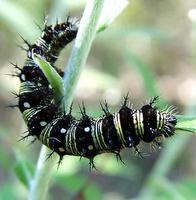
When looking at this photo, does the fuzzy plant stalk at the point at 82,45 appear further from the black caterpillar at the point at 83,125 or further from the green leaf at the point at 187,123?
the green leaf at the point at 187,123

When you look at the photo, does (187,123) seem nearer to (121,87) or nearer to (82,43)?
(82,43)

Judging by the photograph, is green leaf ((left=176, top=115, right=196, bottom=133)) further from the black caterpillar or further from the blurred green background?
the blurred green background

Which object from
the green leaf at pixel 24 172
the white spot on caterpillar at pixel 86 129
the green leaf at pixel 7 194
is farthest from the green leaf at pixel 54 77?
the green leaf at pixel 7 194

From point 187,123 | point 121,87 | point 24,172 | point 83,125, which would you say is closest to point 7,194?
point 24,172

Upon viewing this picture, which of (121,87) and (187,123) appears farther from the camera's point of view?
(121,87)

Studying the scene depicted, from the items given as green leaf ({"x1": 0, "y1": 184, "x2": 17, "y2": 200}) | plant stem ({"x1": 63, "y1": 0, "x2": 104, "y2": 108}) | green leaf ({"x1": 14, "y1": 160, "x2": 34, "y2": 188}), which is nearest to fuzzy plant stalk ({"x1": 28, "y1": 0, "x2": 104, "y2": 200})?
plant stem ({"x1": 63, "y1": 0, "x2": 104, "y2": 108})

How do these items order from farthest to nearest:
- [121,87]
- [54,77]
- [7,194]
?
[121,87], [7,194], [54,77]
